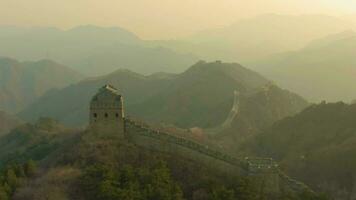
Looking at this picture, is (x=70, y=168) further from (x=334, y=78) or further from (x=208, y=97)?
(x=334, y=78)

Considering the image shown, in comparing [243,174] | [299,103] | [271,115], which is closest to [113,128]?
[243,174]

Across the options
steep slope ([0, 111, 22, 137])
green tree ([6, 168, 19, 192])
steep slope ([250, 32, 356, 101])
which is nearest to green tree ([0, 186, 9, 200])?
green tree ([6, 168, 19, 192])

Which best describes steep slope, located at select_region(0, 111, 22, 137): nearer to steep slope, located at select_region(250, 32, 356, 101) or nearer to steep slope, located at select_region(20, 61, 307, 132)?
steep slope, located at select_region(20, 61, 307, 132)

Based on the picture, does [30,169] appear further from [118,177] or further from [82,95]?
[82,95]

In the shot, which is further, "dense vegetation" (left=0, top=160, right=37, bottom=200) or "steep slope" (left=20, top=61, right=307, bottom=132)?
"steep slope" (left=20, top=61, right=307, bottom=132)

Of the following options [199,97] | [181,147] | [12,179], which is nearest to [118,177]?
[181,147]
